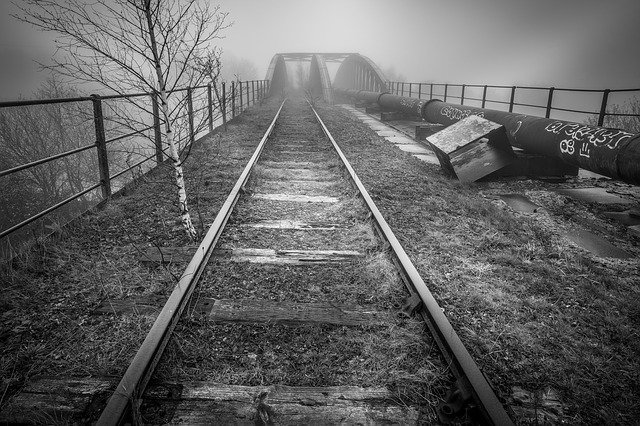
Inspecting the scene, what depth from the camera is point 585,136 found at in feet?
19.2

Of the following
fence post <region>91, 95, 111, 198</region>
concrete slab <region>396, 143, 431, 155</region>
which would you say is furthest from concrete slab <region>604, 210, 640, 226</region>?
fence post <region>91, 95, 111, 198</region>

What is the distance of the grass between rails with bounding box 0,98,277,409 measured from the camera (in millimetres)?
2191

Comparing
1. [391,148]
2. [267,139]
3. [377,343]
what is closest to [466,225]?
[377,343]

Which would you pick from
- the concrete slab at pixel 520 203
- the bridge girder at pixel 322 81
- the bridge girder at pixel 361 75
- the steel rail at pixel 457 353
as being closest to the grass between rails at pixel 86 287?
the steel rail at pixel 457 353

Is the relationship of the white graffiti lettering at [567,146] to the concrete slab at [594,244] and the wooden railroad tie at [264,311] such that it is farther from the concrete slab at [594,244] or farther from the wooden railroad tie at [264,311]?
the wooden railroad tie at [264,311]

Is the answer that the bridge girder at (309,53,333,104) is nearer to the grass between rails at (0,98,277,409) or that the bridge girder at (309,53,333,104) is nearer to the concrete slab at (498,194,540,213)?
the concrete slab at (498,194,540,213)

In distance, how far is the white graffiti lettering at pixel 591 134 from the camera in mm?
5348

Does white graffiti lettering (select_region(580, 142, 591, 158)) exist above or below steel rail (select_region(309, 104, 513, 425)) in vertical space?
above

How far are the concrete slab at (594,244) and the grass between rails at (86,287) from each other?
420 cm

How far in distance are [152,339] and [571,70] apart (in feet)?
419

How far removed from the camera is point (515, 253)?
3.79 m

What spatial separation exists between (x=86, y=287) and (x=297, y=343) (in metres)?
1.84

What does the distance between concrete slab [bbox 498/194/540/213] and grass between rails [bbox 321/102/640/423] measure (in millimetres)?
214

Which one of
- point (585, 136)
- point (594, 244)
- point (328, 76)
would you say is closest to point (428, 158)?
point (585, 136)
